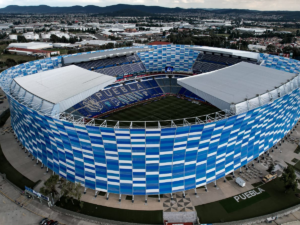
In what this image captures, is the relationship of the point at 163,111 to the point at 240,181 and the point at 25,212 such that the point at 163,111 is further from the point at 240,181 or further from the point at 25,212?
the point at 25,212

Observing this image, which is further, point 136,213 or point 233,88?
point 233,88

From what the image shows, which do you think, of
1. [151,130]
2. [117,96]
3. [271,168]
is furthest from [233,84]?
[117,96]

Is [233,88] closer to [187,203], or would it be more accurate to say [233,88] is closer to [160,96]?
[187,203]

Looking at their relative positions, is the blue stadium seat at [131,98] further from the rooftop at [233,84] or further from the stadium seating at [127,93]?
the rooftop at [233,84]

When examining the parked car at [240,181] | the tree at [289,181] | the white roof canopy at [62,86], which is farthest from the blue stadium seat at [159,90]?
the tree at [289,181]

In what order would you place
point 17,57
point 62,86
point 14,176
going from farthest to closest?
point 17,57 < point 62,86 < point 14,176

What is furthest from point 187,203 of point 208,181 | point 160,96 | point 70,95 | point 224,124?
point 160,96
